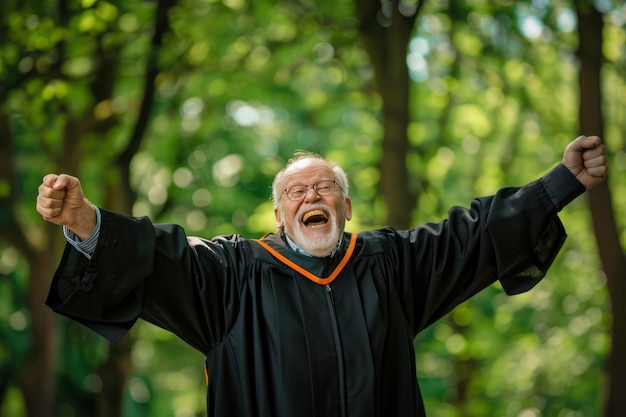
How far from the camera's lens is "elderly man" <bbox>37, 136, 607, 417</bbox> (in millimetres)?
Answer: 3924

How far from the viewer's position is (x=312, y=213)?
436 cm

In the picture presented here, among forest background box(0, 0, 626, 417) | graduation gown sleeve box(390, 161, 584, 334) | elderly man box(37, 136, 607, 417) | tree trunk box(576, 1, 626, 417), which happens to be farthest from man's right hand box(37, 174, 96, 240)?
tree trunk box(576, 1, 626, 417)

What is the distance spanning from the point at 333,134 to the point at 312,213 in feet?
27.1

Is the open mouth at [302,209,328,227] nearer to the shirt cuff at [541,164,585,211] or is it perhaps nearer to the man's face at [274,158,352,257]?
the man's face at [274,158,352,257]

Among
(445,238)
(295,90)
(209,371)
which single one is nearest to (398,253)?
(445,238)

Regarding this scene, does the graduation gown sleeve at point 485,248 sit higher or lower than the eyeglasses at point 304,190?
lower

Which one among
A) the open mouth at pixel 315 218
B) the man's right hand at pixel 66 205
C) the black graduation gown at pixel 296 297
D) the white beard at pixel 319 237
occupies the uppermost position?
the man's right hand at pixel 66 205

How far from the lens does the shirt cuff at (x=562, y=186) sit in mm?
4449

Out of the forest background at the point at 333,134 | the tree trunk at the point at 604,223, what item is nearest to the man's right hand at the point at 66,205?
the forest background at the point at 333,134

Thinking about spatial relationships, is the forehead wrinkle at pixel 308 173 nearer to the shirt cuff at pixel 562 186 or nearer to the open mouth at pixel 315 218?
the open mouth at pixel 315 218

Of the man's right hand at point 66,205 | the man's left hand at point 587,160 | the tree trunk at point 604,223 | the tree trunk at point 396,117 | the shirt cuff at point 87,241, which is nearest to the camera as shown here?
the man's right hand at point 66,205

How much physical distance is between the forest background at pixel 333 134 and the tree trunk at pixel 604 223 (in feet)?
0.06

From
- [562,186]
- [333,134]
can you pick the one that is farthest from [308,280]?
[333,134]

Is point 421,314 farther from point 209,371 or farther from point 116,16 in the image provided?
point 116,16
